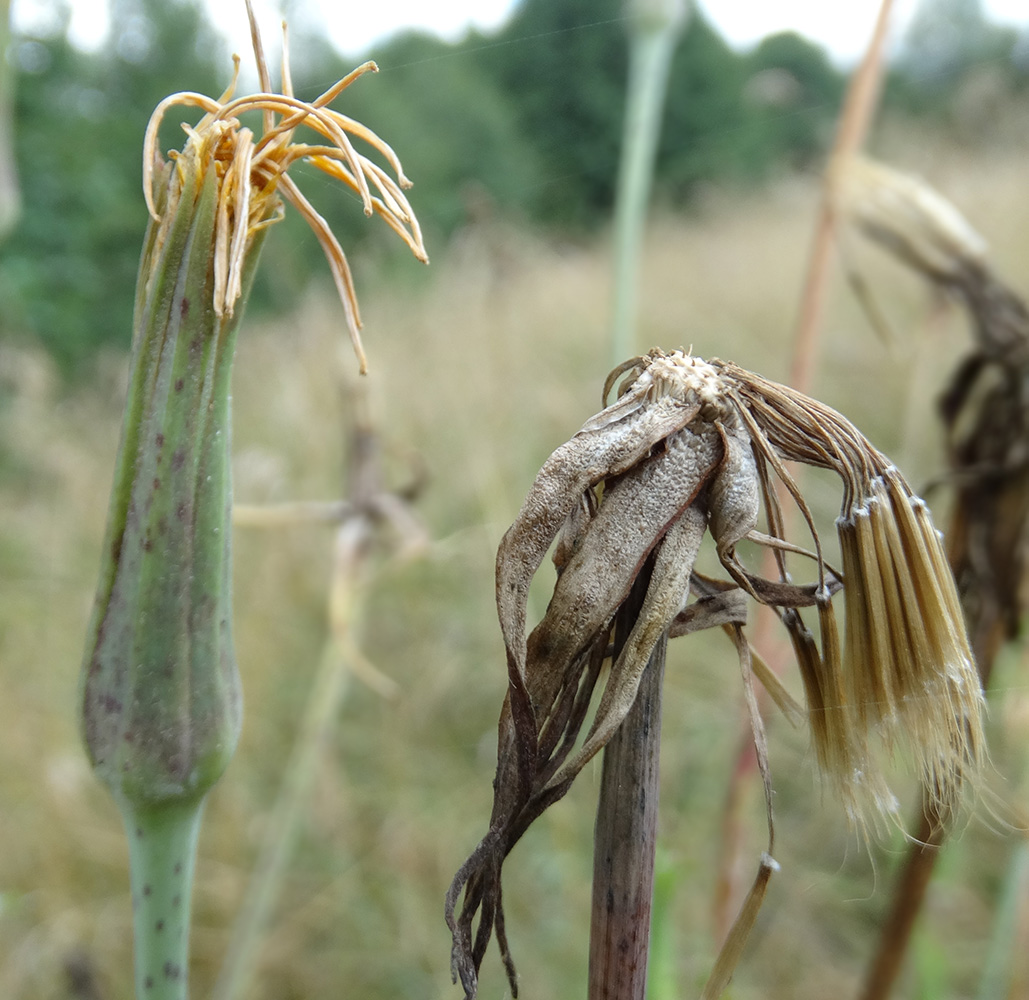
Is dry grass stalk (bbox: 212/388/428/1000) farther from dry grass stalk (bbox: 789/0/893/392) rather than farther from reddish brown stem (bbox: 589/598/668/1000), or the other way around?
reddish brown stem (bbox: 589/598/668/1000)

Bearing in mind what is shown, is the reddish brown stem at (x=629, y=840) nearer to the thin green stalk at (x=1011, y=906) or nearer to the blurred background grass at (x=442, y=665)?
the blurred background grass at (x=442, y=665)

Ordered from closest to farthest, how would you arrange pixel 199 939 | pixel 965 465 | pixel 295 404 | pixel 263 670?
pixel 965 465
pixel 199 939
pixel 263 670
pixel 295 404

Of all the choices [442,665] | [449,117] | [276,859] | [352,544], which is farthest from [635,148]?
[449,117]

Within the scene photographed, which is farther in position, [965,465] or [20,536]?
[20,536]

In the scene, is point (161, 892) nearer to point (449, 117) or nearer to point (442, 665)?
point (442, 665)

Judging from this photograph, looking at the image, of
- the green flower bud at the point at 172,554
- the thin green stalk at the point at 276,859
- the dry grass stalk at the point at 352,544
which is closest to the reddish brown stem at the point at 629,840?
the green flower bud at the point at 172,554

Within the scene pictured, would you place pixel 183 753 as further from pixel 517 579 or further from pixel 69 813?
pixel 69 813

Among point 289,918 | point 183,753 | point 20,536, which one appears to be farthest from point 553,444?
point 20,536
